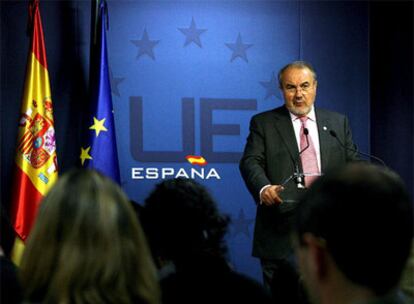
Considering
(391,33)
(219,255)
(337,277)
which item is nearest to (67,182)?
(337,277)

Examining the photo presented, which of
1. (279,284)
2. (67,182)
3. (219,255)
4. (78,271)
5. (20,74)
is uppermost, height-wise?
(20,74)

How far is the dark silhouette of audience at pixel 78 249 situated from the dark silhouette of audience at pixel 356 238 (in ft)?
1.59

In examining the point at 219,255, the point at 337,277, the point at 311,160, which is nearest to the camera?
the point at 337,277

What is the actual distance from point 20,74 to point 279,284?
325 centimetres

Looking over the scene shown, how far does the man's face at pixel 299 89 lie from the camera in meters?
4.22

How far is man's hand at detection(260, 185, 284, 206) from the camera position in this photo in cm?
369

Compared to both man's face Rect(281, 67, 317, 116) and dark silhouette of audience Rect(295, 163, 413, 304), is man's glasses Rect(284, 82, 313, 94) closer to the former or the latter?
man's face Rect(281, 67, 317, 116)

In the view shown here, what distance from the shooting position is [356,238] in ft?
3.57

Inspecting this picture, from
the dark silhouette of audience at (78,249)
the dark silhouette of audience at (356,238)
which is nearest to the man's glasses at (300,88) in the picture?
the dark silhouette of audience at (78,249)

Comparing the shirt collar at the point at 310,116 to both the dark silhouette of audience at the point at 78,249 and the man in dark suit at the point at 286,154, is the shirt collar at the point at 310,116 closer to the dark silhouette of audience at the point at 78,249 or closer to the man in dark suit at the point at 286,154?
the man in dark suit at the point at 286,154

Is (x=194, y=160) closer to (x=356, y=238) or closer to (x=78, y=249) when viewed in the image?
(x=78, y=249)

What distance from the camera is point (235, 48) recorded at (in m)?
5.50

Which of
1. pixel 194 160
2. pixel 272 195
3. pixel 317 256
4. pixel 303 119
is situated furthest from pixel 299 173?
pixel 317 256

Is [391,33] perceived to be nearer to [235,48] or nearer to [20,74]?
[235,48]
